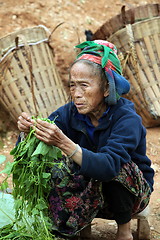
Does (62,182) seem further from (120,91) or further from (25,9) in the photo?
(25,9)

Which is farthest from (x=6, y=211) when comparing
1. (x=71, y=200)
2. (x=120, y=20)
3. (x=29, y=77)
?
(x=120, y=20)

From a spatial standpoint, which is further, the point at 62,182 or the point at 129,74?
the point at 129,74

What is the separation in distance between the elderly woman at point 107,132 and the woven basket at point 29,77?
2008 millimetres

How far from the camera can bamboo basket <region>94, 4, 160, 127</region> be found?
16.0 feet

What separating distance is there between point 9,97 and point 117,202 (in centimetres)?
262

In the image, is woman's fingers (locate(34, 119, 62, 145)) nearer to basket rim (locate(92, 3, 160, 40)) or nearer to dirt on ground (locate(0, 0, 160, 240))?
dirt on ground (locate(0, 0, 160, 240))

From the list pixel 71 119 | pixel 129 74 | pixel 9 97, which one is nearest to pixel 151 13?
pixel 129 74

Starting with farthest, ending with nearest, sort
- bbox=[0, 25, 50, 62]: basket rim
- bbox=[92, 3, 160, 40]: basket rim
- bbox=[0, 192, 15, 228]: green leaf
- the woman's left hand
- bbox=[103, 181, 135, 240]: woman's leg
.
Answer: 1. bbox=[92, 3, 160, 40]: basket rim
2. bbox=[0, 25, 50, 62]: basket rim
3. bbox=[0, 192, 15, 228]: green leaf
4. bbox=[103, 181, 135, 240]: woman's leg
5. the woman's left hand

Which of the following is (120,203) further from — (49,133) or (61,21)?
(61,21)

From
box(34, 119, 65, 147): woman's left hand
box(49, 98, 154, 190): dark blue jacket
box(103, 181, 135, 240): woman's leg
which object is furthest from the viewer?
box(103, 181, 135, 240): woman's leg

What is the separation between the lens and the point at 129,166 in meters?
2.48

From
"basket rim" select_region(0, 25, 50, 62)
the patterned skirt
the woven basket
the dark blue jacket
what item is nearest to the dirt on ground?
the woven basket

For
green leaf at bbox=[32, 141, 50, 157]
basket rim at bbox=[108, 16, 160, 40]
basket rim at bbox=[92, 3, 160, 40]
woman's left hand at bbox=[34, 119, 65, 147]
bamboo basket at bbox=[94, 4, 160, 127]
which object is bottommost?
bamboo basket at bbox=[94, 4, 160, 127]

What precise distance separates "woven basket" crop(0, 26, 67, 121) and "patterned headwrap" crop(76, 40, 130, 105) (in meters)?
2.08
